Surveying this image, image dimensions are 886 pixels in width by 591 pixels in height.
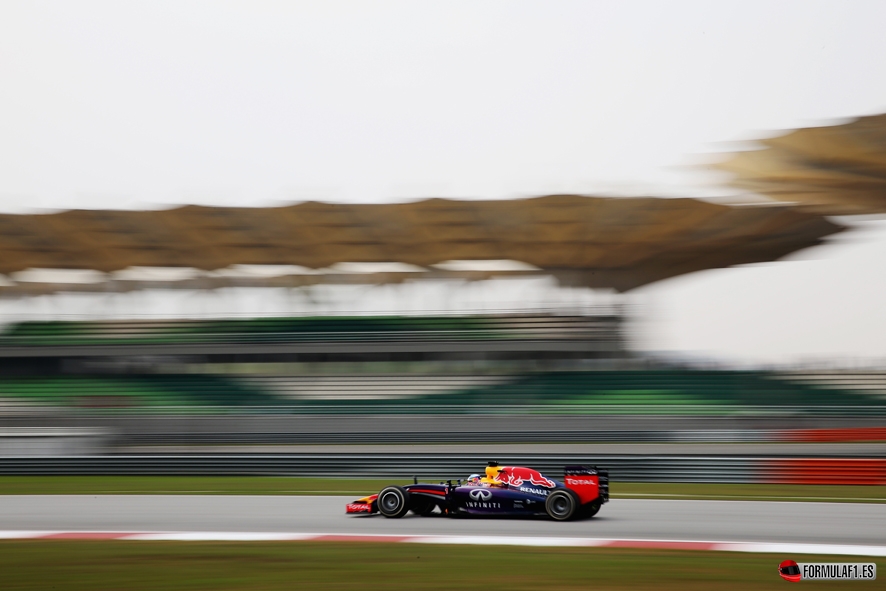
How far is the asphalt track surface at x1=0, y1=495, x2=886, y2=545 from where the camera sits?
28.9 ft

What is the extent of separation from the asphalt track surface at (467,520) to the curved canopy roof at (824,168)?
1078 centimetres

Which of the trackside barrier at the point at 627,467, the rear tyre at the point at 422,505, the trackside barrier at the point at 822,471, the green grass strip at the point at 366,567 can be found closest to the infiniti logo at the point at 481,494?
the rear tyre at the point at 422,505

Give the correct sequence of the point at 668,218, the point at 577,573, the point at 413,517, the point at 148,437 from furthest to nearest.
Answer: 1. the point at 668,218
2. the point at 148,437
3. the point at 413,517
4. the point at 577,573

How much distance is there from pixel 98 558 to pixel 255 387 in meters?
21.6

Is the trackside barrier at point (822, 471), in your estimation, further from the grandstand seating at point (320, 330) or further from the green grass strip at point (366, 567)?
the grandstand seating at point (320, 330)

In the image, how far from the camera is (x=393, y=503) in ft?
33.0

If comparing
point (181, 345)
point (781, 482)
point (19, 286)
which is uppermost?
point (19, 286)

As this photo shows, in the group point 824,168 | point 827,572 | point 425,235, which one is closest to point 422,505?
point 827,572

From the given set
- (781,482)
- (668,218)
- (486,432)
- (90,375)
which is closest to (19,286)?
(90,375)

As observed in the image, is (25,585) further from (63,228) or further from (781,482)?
(63,228)

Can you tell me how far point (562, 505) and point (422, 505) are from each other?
1.52m

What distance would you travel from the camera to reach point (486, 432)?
73.9ft

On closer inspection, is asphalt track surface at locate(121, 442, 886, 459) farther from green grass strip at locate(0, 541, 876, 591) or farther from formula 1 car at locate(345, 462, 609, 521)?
green grass strip at locate(0, 541, 876, 591)

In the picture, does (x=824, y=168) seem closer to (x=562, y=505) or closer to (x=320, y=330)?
(x=562, y=505)
